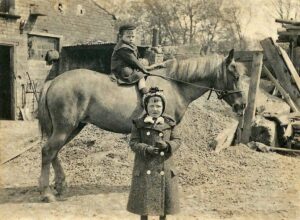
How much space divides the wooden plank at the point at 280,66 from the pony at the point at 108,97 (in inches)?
161

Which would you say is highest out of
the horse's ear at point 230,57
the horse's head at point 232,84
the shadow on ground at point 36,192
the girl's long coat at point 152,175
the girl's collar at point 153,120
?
the horse's ear at point 230,57

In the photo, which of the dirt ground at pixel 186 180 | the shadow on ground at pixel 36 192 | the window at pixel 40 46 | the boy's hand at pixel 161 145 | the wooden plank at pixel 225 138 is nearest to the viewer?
the boy's hand at pixel 161 145

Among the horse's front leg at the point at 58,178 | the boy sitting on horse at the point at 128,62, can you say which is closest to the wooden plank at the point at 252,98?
the boy sitting on horse at the point at 128,62

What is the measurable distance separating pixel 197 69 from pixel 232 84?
2.09ft

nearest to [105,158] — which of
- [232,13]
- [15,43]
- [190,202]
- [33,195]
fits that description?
[33,195]

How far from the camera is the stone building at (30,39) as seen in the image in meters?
16.1

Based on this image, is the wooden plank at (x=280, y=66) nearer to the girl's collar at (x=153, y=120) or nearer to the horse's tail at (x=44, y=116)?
the horse's tail at (x=44, y=116)

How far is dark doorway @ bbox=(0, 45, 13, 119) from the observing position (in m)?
16.4

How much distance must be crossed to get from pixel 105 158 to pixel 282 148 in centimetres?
403

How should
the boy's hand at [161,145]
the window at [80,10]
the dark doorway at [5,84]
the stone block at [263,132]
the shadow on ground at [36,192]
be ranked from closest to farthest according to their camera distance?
1. the boy's hand at [161,145]
2. the shadow on ground at [36,192]
3. the stone block at [263,132]
4. the dark doorway at [5,84]
5. the window at [80,10]

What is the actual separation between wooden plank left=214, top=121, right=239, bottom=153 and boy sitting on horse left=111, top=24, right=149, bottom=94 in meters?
2.64

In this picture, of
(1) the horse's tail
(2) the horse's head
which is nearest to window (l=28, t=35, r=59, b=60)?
(1) the horse's tail

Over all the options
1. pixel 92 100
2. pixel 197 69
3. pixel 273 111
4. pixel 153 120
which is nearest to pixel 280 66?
pixel 273 111

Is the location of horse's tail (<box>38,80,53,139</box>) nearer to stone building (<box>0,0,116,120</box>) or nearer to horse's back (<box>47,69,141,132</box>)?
horse's back (<box>47,69,141,132</box>)
